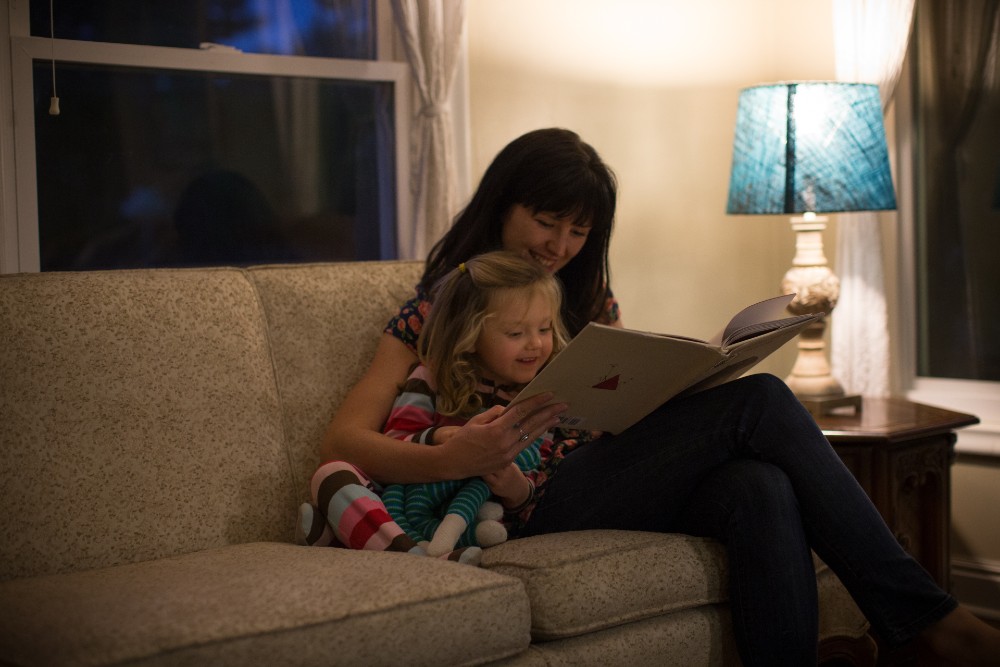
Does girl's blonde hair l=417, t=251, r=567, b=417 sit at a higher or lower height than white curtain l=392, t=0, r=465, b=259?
lower

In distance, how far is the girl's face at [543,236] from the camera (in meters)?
2.08

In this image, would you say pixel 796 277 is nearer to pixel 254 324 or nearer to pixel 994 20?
pixel 994 20

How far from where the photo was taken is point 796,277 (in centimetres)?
264

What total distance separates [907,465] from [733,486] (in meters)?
0.89

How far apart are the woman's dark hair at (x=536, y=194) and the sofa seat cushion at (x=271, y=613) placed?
69 cm

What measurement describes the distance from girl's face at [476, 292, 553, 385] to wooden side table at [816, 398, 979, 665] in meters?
0.79

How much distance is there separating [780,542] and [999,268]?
165cm

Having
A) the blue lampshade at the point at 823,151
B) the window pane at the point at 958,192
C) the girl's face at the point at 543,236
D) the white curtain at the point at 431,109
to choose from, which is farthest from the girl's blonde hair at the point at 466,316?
the window pane at the point at 958,192

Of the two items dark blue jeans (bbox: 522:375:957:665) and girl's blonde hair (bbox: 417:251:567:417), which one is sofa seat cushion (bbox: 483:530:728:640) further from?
girl's blonde hair (bbox: 417:251:567:417)

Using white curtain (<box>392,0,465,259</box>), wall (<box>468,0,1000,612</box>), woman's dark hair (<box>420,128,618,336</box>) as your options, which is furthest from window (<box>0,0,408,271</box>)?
woman's dark hair (<box>420,128,618,336</box>)

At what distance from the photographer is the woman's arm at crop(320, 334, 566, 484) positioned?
1676mm

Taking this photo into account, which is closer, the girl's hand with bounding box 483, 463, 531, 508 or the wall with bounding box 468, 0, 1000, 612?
the girl's hand with bounding box 483, 463, 531, 508

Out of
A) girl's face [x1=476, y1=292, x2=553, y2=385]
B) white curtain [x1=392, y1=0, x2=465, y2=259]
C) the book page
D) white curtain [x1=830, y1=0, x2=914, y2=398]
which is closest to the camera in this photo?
the book page

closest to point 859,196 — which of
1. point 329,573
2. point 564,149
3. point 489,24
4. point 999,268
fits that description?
point 999,268
